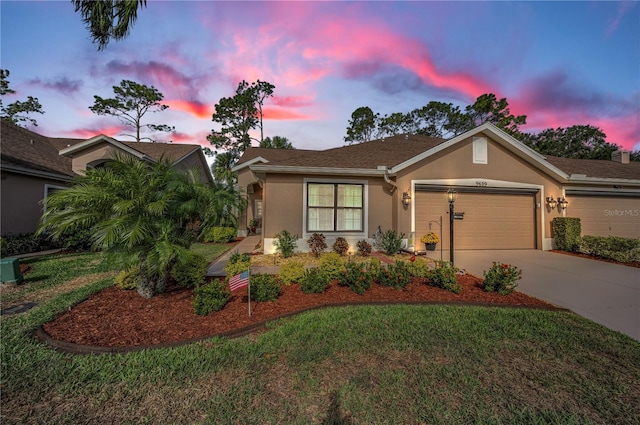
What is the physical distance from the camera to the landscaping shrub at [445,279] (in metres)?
5.31

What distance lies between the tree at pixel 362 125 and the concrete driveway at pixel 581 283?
27985mm

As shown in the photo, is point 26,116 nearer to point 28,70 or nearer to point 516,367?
point 28,70

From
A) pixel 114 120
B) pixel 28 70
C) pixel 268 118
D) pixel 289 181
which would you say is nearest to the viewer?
pixel 28 70

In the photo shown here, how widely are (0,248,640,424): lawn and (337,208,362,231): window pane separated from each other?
610cm

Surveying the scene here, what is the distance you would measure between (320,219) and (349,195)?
4.72ft

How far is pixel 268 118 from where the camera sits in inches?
1179

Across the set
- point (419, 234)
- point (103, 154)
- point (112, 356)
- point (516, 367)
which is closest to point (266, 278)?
point (112, 356)

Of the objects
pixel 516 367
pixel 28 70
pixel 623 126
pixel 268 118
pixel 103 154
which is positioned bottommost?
pixel 516 367

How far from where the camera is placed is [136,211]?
174 inches

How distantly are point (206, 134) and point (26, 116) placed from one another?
A: 1513 centimetres

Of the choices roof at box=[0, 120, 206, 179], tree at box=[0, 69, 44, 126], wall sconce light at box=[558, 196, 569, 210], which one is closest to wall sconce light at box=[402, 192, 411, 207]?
wall sconce light at box=[558, 196, 569, 210]

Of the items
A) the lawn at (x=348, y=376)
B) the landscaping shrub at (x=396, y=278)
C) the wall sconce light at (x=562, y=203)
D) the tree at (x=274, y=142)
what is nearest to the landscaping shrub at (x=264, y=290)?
the lawn at (x=348, y=376)

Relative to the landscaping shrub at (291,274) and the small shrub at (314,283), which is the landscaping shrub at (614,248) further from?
the landscaping shrub at (291,274)

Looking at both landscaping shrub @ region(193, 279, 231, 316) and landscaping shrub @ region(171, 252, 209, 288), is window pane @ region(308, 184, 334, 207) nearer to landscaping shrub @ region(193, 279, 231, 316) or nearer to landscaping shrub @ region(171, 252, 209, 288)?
landscaping shrub @ region(171, 252, 209, 288)
